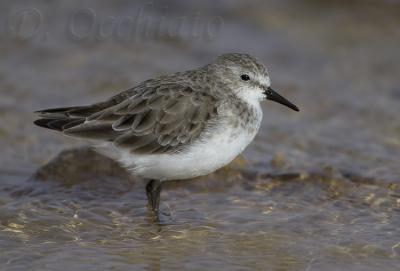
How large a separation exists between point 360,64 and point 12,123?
5.54 metres

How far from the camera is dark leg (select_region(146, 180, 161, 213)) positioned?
7184 mm

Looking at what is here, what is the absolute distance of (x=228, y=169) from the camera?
818 cm

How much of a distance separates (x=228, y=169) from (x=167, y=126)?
1536 millimetres

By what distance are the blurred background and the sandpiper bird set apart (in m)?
0.62

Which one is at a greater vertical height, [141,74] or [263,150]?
[141,74]

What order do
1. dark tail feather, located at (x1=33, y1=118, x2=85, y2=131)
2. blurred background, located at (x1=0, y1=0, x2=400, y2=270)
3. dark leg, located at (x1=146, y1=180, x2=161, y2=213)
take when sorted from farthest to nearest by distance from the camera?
dark leg, located at (x1=146, y1=180, x2=161, y2=213)
dark tail feather, located at (x1=33, y1=118, x2=85, y2=131)
blurred background, located at (x1=0, y1=0, x2=400, y2=270)

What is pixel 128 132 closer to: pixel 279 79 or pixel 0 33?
pixel 279 79

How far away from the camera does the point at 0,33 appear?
40.9 feet

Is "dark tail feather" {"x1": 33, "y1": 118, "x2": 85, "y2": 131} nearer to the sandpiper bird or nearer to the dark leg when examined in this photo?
the sandpiper bird

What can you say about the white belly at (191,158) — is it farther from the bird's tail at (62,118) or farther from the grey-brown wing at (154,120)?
the bird's tail at (62,118)

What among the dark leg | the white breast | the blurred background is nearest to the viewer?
the blurred background

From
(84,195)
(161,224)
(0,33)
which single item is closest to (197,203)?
(161,224)

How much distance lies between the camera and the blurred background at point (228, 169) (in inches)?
254

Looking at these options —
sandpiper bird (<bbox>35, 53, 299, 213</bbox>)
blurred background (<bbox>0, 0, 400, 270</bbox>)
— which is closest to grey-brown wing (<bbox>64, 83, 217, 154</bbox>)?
sandpiper bird (<bbox>35, 53, 299, 213</bbox>)
